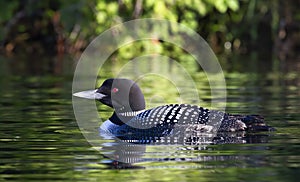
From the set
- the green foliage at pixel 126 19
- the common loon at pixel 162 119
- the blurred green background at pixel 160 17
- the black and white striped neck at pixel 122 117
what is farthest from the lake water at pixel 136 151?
the green foliage at pixel 126 19

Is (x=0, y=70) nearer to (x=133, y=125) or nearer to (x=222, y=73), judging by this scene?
(x=222, y=73)

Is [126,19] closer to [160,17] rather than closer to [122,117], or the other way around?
[160,17]

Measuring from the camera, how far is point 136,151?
22.7 feet

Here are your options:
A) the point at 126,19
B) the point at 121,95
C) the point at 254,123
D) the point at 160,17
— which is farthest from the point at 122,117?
the point at 126,19

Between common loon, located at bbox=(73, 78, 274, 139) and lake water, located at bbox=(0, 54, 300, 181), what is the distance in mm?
226

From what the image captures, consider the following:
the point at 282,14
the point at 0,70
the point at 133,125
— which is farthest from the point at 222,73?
the point at 133,125

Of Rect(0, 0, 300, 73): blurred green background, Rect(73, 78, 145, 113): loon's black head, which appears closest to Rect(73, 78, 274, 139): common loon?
Rect(73, 78, 145, 113): loon's black head

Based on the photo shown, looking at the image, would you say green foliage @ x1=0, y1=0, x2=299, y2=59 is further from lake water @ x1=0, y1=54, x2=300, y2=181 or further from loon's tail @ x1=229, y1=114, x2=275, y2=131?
loon's tail @ x1=229, y1=114, x2=275, y2=131

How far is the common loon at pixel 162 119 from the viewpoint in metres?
7.77

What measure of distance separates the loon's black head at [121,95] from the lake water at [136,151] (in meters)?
0.39

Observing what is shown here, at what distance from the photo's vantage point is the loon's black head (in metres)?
8.33

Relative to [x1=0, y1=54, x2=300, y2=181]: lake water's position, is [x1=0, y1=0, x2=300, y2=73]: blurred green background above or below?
above

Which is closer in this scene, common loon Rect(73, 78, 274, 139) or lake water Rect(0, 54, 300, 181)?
lake water Rect(0, 54, 300, 181)

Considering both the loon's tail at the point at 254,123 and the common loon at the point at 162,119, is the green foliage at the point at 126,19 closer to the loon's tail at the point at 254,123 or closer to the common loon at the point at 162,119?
the common loon at the point at 162,119
